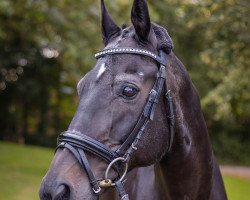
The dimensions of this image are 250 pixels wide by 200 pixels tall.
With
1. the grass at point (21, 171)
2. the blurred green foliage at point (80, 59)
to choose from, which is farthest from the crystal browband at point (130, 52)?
the grass at point (21, 171)

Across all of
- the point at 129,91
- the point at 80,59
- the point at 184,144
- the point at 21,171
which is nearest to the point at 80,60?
the point at 80,59

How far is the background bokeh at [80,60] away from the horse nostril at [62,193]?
14.0ft

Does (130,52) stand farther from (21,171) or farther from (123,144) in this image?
(21,171)

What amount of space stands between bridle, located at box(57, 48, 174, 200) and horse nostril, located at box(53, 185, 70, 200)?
0.49 ft

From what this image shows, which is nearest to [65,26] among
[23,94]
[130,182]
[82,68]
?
[82,68]

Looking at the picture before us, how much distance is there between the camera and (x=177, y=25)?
80.8 ft

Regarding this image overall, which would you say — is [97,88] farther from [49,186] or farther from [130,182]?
[130,182]

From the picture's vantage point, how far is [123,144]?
257 centimetres

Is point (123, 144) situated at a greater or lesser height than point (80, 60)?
lesser

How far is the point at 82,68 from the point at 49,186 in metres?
15.1

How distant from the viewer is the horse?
2.45 m

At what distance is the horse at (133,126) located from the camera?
2451 mm

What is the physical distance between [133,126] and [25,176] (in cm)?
1376

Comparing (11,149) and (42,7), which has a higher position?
(42,7)
